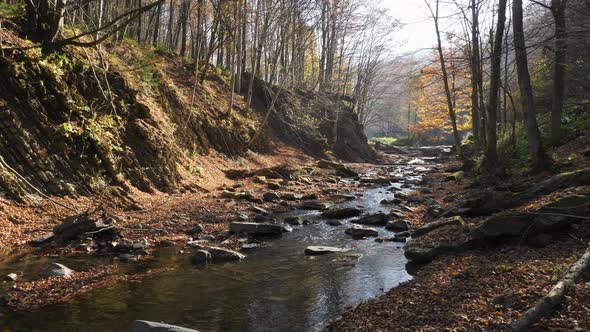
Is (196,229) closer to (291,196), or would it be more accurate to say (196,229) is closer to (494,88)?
(291,196)

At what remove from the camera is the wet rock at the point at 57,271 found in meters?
7.20

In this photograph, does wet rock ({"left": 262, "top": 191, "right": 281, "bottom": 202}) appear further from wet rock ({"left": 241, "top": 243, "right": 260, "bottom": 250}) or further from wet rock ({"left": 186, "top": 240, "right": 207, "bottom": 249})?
wet rock ({"left": 186, "top": 240, "right": 207, "bottom": 249})

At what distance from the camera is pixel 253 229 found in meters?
11.1

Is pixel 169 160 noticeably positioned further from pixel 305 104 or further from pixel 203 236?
pixel 305 104

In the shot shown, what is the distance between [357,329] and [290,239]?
19.1ft

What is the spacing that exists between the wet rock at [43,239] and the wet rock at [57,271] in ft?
5.20

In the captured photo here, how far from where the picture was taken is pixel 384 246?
9922mm

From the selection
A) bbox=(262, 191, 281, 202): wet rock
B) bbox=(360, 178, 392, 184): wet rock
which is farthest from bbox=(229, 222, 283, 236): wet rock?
bbox=(360, 178, 392, 184): wet rock

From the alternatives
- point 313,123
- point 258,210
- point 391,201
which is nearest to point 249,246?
point 258,210

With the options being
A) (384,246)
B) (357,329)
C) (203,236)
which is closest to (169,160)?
(203,236)

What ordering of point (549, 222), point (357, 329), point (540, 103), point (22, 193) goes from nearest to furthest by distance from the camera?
point (357, 329) < point (549, 222) < point (22, 193) < point (540, 103)

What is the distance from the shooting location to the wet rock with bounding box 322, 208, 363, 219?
13.7m

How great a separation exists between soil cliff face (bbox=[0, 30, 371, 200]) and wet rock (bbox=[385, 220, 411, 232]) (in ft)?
25.5

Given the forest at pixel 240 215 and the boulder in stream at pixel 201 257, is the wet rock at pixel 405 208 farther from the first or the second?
the boulder in stream at pixel 201 257
